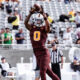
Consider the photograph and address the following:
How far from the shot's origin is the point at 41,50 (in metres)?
10.0

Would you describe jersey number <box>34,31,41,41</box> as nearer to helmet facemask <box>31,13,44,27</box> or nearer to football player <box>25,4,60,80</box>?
football player <box>25,4,60,80</box>

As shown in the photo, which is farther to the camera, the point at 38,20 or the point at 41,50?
the point at 38,20

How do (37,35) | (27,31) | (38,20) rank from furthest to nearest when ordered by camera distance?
(27,31) < (38,20) < (37,35)

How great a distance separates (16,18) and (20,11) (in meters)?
2.26

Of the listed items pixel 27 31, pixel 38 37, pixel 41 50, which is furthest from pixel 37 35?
pixel 27 31

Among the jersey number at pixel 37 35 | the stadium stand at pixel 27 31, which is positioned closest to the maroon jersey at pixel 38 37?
the jersey number at pixel 37 35

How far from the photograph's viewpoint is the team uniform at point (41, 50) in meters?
9.99

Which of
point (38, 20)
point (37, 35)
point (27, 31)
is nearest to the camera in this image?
point (37, 35)

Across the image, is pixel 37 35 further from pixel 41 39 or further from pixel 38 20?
pixel 38 20

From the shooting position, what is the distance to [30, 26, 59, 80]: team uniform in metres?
9.99

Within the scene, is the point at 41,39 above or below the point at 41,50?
above

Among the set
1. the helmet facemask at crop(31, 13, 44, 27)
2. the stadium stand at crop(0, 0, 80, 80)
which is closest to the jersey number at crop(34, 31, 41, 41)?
the helmet facemask at crop(31, 13, 44, 27)

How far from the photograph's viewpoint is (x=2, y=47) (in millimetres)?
15977

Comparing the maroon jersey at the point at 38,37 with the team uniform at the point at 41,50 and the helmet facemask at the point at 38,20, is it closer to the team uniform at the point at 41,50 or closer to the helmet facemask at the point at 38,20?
the team uniform at the point at 41,50
